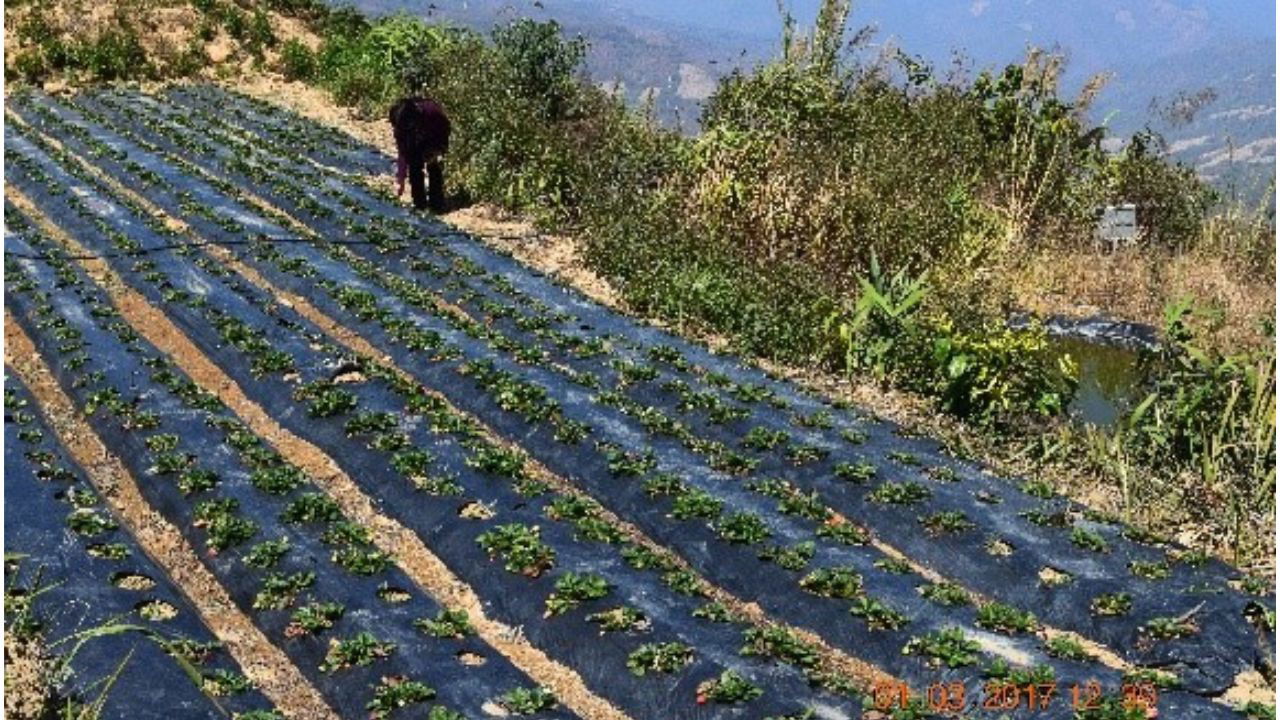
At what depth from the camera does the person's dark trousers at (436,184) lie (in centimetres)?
1360

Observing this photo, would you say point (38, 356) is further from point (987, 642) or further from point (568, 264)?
point (987, 642)

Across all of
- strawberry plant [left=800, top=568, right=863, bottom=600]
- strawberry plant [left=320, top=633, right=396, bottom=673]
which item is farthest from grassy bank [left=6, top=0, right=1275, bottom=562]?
strawberry plant [left=320, top=633, right=396, bottom=673]

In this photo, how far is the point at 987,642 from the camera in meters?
5.70

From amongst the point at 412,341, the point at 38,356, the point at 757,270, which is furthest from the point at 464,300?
the point at 38,356

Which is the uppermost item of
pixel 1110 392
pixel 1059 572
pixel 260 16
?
pixel 260 16

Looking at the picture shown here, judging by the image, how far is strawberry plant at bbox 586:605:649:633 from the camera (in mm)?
5816

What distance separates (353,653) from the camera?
5.58 metres

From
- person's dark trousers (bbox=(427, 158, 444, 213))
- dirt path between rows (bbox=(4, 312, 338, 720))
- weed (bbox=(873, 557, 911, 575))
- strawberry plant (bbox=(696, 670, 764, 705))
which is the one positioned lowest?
dirt path between rows (bbox=(4, 312, 338, 720))

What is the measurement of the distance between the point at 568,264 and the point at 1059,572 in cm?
691

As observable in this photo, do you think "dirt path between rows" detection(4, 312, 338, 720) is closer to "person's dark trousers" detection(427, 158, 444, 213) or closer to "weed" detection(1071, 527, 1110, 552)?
"weed" detection(1071, 527, 1110, 552)

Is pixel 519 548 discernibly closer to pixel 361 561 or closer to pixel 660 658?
pixel 361 561

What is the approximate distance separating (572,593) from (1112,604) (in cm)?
244
